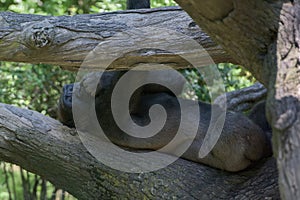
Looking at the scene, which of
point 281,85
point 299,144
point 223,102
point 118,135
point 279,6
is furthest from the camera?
→ point 223,102

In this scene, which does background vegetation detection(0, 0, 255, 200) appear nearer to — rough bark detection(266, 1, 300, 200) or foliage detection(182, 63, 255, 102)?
foliage detection(182, 63, 255, 102)

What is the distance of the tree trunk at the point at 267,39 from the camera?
61.2 inches

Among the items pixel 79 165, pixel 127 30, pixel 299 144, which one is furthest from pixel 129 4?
pixel 299 144

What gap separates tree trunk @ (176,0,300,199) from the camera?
1556mm

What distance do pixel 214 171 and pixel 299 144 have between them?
1314mm

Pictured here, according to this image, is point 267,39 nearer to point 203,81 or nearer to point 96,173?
point 96,173

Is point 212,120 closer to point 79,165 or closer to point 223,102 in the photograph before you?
point 223,102

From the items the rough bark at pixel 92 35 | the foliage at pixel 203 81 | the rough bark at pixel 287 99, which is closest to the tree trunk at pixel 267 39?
the rough bark at pixel 287 99

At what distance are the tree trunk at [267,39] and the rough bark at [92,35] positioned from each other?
0.79m

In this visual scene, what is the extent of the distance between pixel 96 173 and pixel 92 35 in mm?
693

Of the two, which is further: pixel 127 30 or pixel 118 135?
pixel 118 135

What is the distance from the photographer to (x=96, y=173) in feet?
9.39

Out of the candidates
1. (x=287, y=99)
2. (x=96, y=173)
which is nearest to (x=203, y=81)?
(x=96, y=173)

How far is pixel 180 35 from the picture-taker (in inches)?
102
